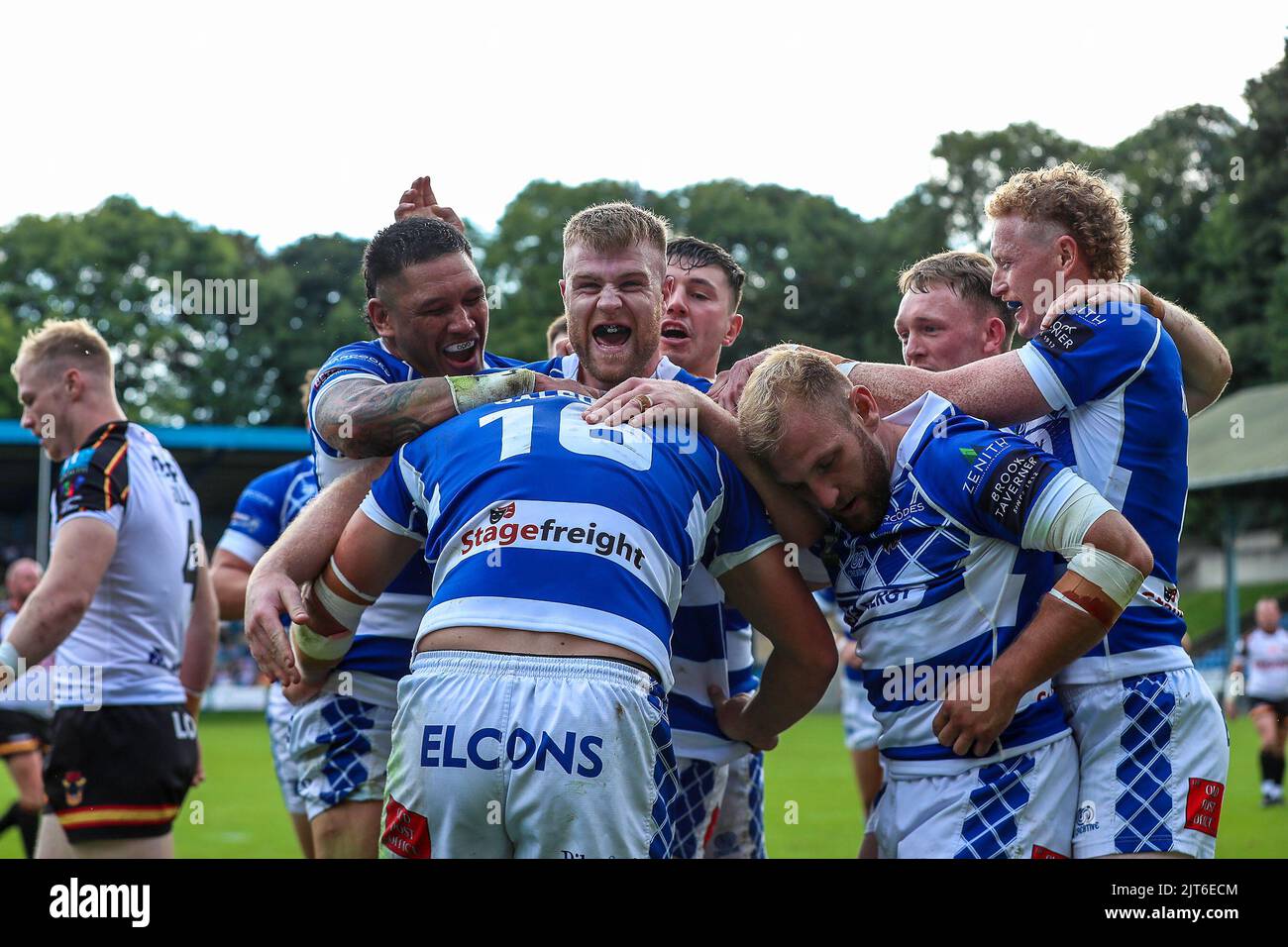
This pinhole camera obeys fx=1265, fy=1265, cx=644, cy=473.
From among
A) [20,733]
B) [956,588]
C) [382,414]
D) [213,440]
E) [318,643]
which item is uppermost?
[213,440]

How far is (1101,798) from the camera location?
344 cm

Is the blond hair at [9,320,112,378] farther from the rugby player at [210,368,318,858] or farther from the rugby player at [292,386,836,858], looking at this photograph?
the rugby player at [292,386,836,858]

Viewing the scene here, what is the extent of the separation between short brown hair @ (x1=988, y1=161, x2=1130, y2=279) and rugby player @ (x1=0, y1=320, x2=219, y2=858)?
3955 millimetres

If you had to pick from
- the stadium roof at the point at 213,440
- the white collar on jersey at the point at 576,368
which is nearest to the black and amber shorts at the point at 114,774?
the white collar on jersey at the point at 576,368

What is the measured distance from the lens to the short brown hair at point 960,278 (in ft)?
14.4

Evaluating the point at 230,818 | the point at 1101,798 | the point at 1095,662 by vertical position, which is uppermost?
the point at 1095,662

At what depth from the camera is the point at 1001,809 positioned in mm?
3352

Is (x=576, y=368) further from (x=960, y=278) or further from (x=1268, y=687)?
(x=1268, y=687)

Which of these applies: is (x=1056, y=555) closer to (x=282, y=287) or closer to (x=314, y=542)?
(x=314, y=542)

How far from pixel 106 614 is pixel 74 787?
763mm

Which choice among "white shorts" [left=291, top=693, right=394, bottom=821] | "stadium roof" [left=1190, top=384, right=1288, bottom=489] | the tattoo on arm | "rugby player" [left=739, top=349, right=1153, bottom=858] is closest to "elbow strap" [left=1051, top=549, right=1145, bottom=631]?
"rugby player" [left=739, top=349, right=1153, bottom=858]

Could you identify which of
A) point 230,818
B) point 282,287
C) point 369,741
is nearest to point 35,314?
point 282,287

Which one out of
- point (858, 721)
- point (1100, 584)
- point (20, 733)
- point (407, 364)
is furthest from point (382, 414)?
point (20, 733)
